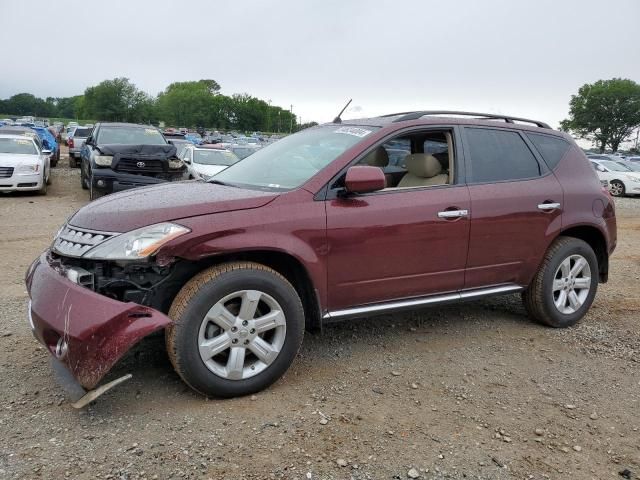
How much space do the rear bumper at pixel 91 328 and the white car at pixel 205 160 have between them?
33.4 ft

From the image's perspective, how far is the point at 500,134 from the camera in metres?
4.47

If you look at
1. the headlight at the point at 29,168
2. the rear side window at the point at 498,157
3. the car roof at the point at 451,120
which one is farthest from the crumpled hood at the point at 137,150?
the rear side window at the point at 498,157

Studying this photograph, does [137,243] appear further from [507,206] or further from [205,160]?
[205,160]

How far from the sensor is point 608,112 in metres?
87.4

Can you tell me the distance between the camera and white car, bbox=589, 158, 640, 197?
19.7 meters

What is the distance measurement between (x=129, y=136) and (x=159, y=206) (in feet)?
33.9

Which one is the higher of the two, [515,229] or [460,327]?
[515,229]

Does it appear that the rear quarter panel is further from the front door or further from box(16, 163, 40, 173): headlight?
box(16, 163, 40, 173): headlight

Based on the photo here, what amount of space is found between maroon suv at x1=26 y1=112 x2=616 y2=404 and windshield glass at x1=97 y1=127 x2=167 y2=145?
350 inches

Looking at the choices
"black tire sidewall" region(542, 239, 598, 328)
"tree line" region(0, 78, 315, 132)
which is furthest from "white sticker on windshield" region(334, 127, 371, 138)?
"tree line" region(0, 78, 315, 132)

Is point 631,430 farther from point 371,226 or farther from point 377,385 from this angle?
point 371,226

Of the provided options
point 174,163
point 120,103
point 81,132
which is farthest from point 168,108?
point 174,163

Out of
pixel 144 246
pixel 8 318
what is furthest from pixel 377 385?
pixel 8 318

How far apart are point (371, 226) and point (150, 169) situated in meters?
8.58
